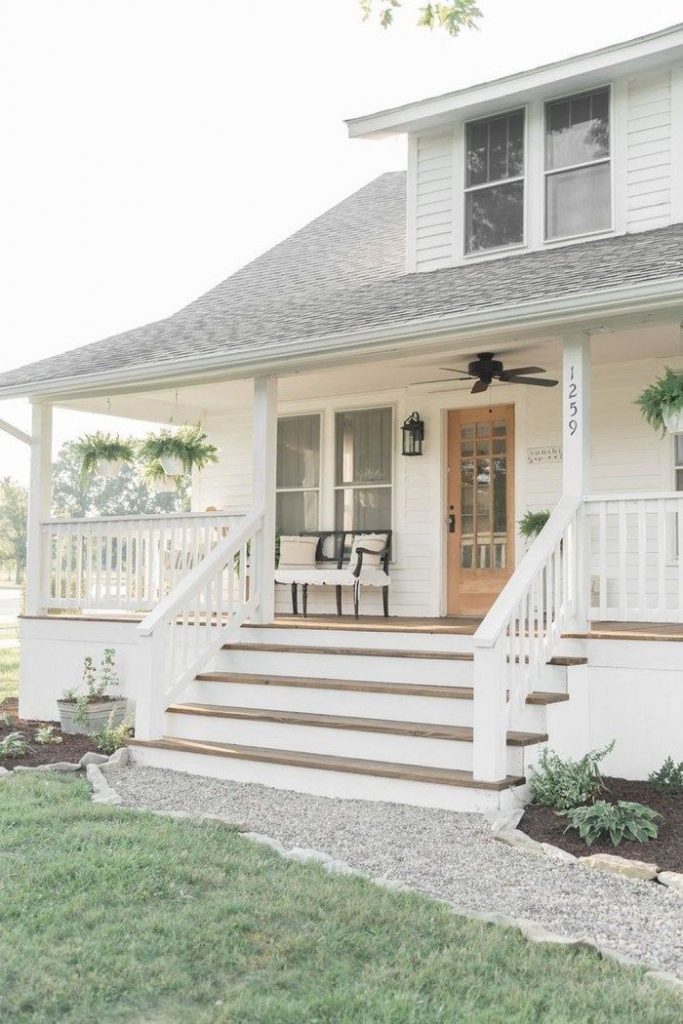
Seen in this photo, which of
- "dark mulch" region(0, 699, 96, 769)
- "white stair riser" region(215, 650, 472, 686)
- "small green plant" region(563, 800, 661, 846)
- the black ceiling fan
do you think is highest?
the black ceiling fan

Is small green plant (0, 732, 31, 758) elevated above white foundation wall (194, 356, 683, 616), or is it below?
below

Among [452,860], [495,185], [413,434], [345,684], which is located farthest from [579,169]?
[452,860]

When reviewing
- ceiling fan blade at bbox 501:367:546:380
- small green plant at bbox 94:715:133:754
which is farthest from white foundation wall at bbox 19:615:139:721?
ceiling fan blade at bbox 501:367:546:380

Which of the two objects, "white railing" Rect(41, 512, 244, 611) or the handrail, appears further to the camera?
"white railing" Rect(41, 512, 244, 611)

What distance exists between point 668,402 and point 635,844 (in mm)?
2903

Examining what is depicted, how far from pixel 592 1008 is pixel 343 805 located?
2784 mm

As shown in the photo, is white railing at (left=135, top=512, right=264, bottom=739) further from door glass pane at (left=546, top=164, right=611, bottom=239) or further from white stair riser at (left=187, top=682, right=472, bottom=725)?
door glass pane at (left=546, top=164, right=611, bottom=239)

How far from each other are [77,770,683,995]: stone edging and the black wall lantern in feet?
15.6

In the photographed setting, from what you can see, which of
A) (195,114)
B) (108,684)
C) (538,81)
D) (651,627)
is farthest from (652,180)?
(195,114)

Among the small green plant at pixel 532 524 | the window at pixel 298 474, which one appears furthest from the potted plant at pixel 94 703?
the small green plant at pixel 532 524

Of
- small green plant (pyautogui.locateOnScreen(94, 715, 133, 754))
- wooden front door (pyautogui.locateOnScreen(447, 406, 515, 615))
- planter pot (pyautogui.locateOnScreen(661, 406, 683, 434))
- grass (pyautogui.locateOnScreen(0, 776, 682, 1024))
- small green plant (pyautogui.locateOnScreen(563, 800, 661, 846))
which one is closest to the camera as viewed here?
grass (pyautogui.locateOnScreen(0, 776, 682, 1024))

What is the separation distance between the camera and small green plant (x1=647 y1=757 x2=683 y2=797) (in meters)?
6.00

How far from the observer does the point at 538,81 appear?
855 centimetres

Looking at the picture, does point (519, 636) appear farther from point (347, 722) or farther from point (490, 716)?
point (347, 722)
